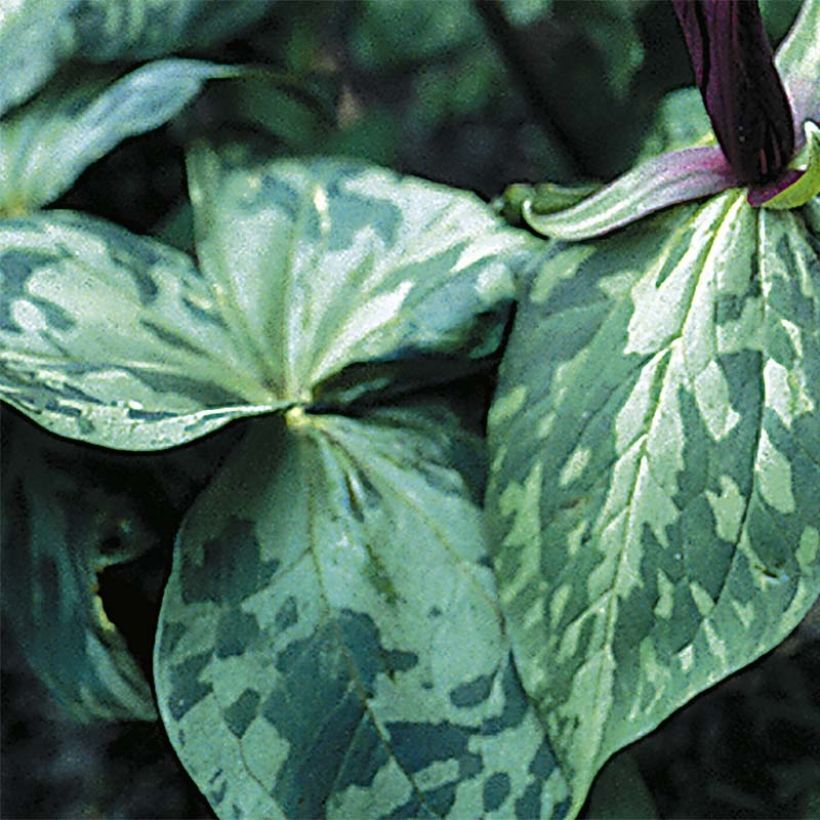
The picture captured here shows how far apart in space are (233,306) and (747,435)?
1.10ft

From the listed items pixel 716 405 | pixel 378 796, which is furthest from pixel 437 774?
pixel 716 405

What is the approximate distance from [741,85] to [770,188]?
0.06m

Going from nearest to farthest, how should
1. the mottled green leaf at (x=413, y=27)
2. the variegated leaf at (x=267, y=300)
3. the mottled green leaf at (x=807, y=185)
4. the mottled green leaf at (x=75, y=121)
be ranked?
the mottled green leaf at (x=807, y=185)
the variegated leaf at (x=267, y=300)
the mottled green leaf at (x=75, y=121)
the mottled green leaf at (x=413, y=27)

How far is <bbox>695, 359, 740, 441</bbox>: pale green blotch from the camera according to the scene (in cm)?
70

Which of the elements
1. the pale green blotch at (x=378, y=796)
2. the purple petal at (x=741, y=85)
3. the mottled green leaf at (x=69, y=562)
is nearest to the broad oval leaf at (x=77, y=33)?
the mottled green leaf at (x=69, y=562)

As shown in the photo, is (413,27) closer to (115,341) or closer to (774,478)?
(115,341)

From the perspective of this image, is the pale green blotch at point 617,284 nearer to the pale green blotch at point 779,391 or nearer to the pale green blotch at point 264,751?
the pale green blotch at point 779,391

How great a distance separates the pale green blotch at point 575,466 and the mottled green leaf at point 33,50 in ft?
1.47

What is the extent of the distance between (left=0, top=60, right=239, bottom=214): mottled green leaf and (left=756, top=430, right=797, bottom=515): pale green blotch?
0.43 metres

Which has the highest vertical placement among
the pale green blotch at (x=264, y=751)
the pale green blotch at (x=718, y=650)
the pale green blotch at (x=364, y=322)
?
the pale green blotch at (x=364, y=322)

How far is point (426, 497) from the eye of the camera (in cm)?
79

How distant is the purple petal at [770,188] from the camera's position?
0.72 m

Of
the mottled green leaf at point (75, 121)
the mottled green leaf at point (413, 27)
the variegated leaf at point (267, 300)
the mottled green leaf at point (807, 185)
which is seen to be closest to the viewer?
the mottled green leaf at point (807, 185)

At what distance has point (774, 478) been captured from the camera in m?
0.69
